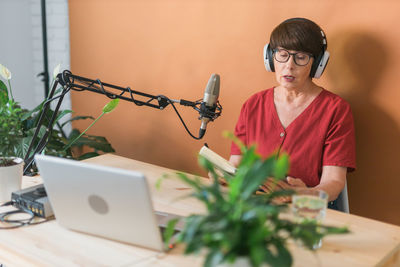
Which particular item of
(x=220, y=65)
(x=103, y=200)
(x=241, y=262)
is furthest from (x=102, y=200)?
(x=220, y=65)

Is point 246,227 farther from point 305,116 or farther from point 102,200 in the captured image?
point 305,116

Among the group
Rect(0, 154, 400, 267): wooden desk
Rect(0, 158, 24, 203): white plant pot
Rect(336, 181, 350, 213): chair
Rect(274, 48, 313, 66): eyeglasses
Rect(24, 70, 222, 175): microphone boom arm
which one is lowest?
Rect(336, 181, 350, 213): chair

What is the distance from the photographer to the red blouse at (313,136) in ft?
5.95

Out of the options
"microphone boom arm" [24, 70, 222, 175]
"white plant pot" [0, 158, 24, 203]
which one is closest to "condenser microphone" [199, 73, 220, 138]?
"microphone boom arm" [24, 70, 222, 175]

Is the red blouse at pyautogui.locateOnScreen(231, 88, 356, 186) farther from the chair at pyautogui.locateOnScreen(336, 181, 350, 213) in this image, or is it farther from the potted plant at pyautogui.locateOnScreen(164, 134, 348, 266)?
the potted plant at pyautogui.locateOnScreen(164, 134, 348, 266)

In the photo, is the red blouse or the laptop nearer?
the laptop

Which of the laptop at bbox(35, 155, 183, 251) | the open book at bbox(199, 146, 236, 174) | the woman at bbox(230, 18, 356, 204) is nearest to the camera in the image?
the laptop at bbox(35, 155, 183, 251)

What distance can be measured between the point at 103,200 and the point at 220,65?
139 cm

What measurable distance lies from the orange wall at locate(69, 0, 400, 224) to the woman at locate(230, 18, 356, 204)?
0.54ft

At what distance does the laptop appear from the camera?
3.40 ft

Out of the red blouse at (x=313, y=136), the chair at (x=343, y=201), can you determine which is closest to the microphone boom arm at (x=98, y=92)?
the red blouse at (x=313, y=136)

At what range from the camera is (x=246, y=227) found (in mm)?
823

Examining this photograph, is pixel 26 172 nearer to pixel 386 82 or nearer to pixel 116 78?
pixel 116 78

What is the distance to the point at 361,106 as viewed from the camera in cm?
194
